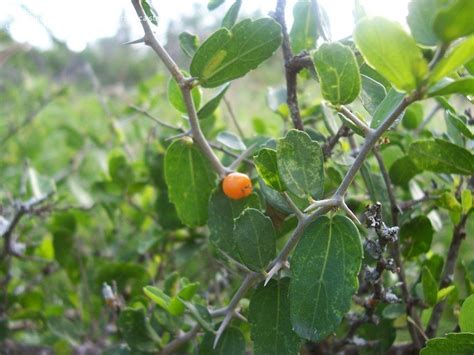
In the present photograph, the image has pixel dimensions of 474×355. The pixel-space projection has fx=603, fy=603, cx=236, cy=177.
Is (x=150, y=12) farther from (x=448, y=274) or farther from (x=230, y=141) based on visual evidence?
(x=448, y=274)

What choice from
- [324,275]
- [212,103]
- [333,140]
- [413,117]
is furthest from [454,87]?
[413,117]

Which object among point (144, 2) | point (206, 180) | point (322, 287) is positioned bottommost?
point (322, 287)

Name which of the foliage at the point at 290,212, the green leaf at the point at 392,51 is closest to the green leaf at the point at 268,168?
the foliage at the point at 290,212

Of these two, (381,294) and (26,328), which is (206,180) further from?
(26,328)

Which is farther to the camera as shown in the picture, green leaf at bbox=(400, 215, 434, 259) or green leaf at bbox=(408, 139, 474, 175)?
green leaf at bbox=(400, 215, 434, 259)

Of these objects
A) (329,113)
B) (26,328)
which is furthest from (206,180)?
(26,328)

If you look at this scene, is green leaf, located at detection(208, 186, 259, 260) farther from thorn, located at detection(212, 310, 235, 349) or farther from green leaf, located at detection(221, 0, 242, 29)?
green leaf, located at detection(221, 0, 242, 29)

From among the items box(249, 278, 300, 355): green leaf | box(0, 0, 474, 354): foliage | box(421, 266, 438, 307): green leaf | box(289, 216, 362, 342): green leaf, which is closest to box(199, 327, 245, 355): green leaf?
box(0, 0, 474, 354): foliage
